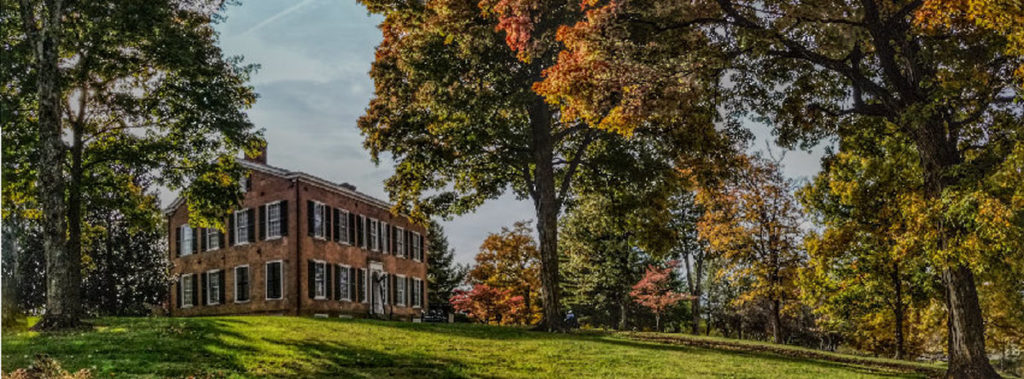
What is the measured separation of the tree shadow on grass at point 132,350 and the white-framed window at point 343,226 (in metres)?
17.2

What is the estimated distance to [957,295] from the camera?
54.6 ft

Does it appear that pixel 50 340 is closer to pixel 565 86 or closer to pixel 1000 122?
pixel 565 86

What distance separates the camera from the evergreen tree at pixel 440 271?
5272 cm

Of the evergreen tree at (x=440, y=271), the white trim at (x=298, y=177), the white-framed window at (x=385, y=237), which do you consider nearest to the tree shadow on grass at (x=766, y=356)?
the white trim at (x=298, y=177)

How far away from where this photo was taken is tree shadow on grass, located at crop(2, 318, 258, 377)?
1301 cm

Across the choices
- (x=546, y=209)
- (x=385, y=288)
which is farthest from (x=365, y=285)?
(x=546, y=209)

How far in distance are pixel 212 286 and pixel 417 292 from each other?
10641 mm

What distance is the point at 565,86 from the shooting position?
50.9ft

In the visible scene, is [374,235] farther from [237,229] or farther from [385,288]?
[237,229]

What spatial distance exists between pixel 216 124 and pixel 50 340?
6639 millimetres

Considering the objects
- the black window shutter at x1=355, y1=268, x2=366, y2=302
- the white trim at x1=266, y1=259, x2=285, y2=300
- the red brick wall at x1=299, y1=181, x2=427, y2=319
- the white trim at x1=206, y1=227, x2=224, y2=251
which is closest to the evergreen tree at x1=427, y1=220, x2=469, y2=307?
the red brick wall at x1=299, y1=181, x2=427, y2=319

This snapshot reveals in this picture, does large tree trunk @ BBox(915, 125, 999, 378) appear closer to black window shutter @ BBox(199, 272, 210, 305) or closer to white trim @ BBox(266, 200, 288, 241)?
white trim @ BBox(266, 200, 288, 241)

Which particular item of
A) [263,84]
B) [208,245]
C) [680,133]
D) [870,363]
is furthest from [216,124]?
[870,363]

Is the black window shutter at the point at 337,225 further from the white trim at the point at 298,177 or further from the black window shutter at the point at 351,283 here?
the black window shutter at the point at 351,283
